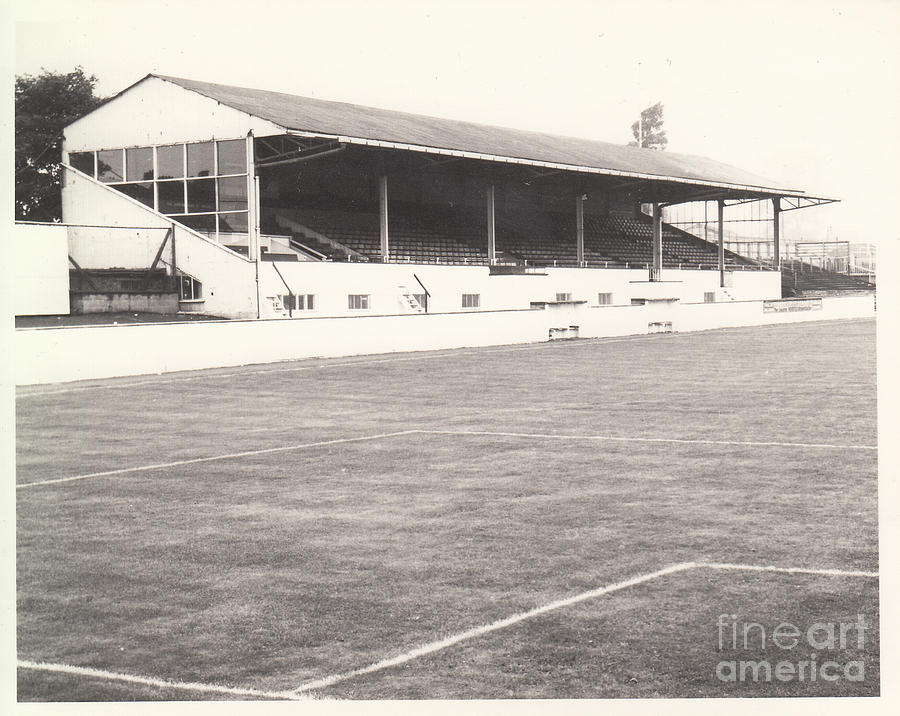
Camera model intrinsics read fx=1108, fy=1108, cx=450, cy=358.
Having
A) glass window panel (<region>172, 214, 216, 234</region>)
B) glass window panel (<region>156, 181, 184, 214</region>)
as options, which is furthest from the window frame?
glass window panel (<region>156, 181, 184, 214</region>)

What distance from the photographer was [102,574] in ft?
25.7

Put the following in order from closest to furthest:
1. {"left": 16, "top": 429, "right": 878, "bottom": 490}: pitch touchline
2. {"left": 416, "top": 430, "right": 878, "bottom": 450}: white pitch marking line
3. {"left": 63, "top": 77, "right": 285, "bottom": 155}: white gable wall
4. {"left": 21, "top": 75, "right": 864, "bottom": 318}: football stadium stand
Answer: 1. {"left": 16, "top": 429, "right": 878, "bottom": 490}: pitch touchline
2. {"left": 416, "top": 430, "right": 878, "bottom": 450}: white pitch marking line
3. {"left": 21, "top": 75, "right": 864, "bottom": 318}: football stadium stand
4. {"left": 63, "top": 77, "right": 285, "bottom": 155}: white gable wall

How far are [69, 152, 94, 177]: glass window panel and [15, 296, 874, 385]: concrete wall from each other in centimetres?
1407

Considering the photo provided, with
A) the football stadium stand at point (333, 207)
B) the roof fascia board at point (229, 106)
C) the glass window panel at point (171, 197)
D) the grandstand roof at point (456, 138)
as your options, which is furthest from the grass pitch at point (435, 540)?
the grandstand roof at point (456, 138)

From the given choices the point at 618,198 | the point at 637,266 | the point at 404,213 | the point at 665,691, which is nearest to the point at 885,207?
the point at 665,691

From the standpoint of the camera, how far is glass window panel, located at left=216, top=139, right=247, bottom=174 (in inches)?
1336

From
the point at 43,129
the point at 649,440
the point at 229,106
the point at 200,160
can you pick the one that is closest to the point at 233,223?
the point at 200,160

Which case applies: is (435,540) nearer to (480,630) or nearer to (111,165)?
(480,630)

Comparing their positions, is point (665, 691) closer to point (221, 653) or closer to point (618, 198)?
point (221, 653)

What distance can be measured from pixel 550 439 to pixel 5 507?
740 cm

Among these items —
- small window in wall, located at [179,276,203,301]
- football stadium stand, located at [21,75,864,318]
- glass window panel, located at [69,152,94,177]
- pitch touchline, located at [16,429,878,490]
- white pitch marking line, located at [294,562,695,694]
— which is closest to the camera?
white pitch marking line, located at [294,562,695,694]

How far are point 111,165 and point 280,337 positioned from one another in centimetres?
1385

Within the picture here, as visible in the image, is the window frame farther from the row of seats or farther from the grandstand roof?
the grandstand roof

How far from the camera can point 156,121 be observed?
117 feet
